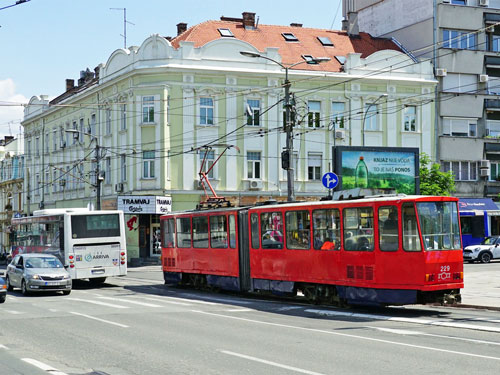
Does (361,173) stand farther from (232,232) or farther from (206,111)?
(232,232)

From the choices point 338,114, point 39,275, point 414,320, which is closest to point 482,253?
point 338,114

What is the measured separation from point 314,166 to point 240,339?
3963cm

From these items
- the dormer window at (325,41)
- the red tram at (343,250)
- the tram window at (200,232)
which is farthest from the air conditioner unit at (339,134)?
the red tram at (343,250)

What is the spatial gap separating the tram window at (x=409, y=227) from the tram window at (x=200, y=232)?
9924mm

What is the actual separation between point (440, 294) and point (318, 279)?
3.58 m

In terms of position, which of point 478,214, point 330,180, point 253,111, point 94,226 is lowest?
point 94,226

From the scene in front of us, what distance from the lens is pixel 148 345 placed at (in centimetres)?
1374

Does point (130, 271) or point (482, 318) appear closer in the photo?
point (482, 318)

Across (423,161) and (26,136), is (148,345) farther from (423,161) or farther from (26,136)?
(26,136)

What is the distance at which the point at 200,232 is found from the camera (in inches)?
1102

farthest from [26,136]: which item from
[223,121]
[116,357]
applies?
[116,357]

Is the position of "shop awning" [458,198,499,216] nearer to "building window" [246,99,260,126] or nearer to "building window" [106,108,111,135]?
"building window" [246,99,260,126]

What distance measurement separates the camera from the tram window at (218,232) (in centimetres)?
2620

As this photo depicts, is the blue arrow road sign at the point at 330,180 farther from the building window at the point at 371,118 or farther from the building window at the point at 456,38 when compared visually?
the building window at the point at 456,38
